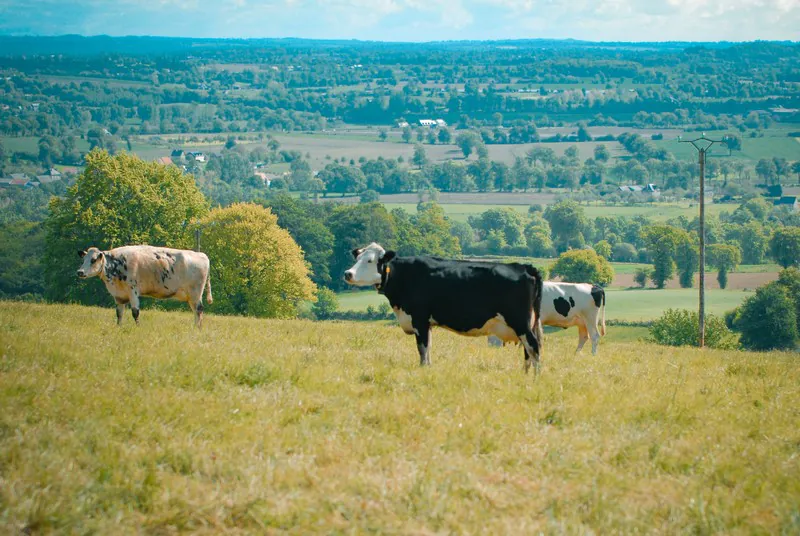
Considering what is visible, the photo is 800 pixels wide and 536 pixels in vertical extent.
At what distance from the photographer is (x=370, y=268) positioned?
1595 cm

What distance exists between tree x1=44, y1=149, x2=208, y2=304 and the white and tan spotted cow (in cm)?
2993

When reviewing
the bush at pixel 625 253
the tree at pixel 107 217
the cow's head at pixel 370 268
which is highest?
the cow's head at pixel 370 268

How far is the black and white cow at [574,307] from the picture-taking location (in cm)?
2291

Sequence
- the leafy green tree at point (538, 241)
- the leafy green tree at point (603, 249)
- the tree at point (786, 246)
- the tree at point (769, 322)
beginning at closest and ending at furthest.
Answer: the tree at point (769, 322)
the tree at point (786, 246)
the leafy green tree at point (603, 249)
the leafy green tree at point (538, 241)

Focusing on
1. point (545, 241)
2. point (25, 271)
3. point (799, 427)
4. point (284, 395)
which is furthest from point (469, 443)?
point (545, 241)

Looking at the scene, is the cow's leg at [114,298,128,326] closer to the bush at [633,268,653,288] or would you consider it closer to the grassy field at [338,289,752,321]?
the grassy field at [338,289,752,321]

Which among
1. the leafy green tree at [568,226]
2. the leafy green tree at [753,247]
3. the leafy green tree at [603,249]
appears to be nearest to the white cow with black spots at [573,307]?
the leafy green tree at [603,249]

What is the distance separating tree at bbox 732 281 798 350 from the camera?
86.9 meters

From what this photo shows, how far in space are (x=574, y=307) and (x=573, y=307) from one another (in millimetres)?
33

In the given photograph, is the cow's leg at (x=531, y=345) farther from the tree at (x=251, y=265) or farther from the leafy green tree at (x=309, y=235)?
the leafy green tree at (x=309, y=235)

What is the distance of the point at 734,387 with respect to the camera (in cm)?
1459

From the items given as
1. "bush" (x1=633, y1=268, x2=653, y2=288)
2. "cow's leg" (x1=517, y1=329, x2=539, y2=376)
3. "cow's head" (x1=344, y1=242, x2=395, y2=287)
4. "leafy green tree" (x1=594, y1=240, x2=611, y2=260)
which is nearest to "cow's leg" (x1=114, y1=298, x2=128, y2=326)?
"cow's head" (x1=344, y1=242, x2=395, y2=287)

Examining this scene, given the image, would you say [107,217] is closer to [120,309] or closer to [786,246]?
[120,309]

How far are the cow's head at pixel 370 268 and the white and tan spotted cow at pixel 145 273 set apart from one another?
643 centimetres
